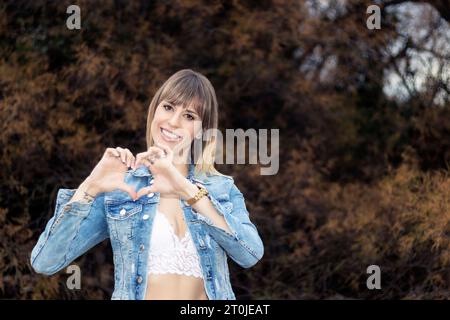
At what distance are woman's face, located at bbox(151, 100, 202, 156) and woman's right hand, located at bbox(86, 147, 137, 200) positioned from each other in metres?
0.22

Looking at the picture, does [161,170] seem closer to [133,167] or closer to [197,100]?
[133,167]

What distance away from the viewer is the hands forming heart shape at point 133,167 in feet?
5.39

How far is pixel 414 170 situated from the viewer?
15.7 ft

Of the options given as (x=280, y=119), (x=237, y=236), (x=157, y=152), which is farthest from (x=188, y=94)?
(x=280, y=119)

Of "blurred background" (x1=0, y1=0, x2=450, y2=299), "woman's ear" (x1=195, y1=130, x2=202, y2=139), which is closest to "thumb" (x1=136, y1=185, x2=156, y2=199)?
"woman's ear" (x1=195, y1=130, x2=202, y2=139)

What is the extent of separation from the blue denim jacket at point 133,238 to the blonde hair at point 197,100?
0.12m

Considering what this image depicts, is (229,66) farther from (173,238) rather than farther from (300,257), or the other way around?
(173,238)

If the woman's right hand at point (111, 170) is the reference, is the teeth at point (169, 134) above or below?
above

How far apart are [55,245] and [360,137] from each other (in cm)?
387

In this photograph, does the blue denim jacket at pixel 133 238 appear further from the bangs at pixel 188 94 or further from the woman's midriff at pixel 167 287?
the bangs at pixel 188 94

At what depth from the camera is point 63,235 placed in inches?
65.5

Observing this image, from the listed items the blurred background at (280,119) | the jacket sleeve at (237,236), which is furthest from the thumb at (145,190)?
the blurred background at (280,119)

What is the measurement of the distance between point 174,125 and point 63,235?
0.39 meters
